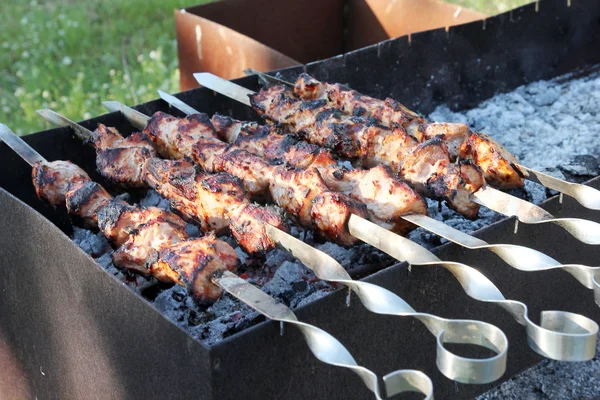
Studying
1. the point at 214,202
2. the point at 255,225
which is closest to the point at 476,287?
the point at 255,225

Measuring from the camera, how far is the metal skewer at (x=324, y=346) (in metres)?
1.63

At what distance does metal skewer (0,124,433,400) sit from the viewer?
5.35ft

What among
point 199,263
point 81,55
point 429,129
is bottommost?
point 199,263

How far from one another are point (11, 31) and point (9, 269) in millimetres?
5715

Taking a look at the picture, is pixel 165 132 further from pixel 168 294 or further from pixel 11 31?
pixel 11 31

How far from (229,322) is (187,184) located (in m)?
A: 0.58

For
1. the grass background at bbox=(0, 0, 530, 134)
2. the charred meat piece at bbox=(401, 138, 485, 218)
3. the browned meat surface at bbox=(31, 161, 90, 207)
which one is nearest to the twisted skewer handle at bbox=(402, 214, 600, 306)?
the charred meat piece at bbox=(401, 138, 485, 218)

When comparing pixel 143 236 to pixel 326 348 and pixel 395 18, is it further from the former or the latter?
pixel 395 18

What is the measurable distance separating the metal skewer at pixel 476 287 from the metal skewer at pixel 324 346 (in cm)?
19

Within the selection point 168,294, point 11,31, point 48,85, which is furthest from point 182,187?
point 11,31

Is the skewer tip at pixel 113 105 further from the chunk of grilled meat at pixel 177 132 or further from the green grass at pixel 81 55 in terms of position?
the green grass at pixel 81 55

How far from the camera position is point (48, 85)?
22.1 feet

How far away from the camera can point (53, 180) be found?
9.71 ft

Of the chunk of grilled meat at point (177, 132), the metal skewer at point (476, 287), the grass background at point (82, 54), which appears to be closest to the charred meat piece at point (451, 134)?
the metal skewer at point (476, 287)
